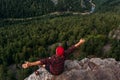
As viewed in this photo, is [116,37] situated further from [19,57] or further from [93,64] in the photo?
[93,64]

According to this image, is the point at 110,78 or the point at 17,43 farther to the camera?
the point at 17,43

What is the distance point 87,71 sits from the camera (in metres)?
29.9

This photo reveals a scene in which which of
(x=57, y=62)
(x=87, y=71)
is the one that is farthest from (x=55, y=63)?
(x=87, y=71)

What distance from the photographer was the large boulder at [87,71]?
2916 centimetres

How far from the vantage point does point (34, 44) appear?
73.2 m

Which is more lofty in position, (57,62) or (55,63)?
(57,62)

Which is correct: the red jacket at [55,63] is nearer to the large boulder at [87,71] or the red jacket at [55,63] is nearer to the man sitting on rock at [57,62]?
the man sitting on rock at [57,62]

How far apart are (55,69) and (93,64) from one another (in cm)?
506

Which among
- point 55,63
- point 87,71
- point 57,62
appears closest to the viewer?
point 57,62

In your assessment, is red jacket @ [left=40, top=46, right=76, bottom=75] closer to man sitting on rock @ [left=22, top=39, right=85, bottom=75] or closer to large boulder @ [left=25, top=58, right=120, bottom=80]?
man sitting on rock @ [left=22, top=39, right=85, bottom=75]

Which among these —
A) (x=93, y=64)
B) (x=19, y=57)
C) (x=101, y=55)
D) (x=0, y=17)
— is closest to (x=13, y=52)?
(x=19, y=57)

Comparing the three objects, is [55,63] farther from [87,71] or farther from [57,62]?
[87,71]

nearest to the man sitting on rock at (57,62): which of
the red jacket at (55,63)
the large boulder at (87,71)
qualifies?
Result: the red jacket at (55,63)

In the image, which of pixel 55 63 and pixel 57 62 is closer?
pixel 57 62
